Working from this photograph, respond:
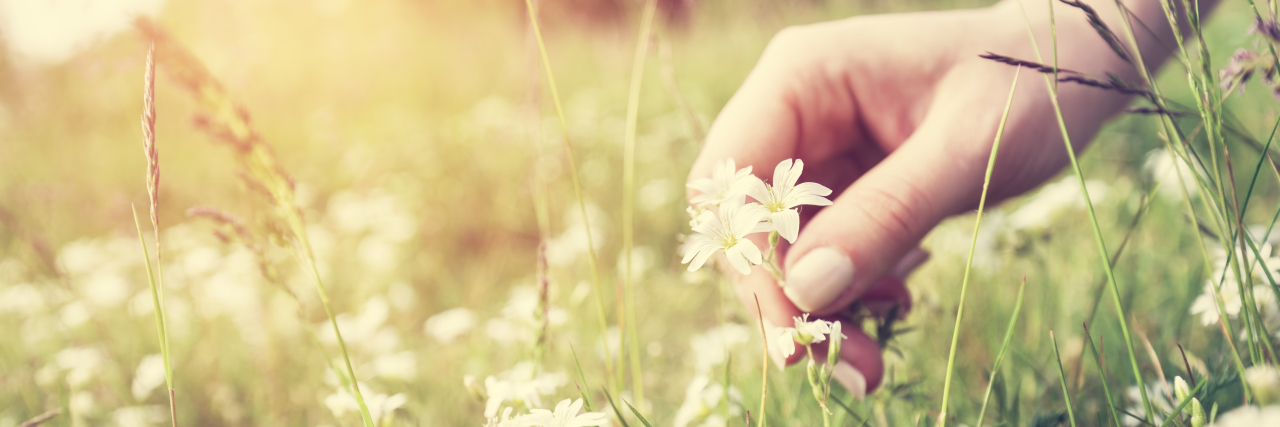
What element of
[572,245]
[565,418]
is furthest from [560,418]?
[572,245]

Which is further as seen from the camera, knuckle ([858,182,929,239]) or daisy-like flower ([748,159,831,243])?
knuckle ([858,182,929,239])

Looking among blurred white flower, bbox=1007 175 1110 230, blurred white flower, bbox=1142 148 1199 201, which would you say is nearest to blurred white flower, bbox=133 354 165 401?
blurred white flower, bbox=1007 175 1110 230

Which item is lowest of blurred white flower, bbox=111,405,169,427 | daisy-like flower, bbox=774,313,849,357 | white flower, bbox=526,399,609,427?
daisy-like flower, bbox=774,313,849,357

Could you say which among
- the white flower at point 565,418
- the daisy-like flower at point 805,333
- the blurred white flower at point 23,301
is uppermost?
the blurred white flower at point 23,301

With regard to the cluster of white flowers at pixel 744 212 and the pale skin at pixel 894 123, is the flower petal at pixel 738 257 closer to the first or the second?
the cluster of white flowers at pixel 744 212

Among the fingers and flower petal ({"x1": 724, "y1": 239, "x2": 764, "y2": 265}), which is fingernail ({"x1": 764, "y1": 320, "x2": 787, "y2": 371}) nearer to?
the fingers

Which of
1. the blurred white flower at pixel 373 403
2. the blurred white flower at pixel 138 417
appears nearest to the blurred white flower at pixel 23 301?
the blurred white flower at pixel 138 417

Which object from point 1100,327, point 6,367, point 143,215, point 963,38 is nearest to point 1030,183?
point 963,38

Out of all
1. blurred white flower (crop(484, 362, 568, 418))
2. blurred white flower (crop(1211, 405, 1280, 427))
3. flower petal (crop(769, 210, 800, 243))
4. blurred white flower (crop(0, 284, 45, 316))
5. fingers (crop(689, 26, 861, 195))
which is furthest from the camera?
blurred white flower (crop(0, 284, 45, 316))

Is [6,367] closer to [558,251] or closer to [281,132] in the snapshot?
[558,251]
